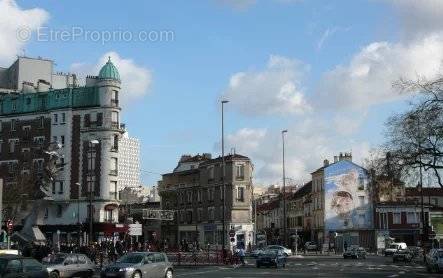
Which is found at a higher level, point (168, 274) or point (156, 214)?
point (156, 214)

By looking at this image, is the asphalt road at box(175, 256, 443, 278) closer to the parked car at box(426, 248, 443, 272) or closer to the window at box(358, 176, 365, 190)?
the parked car at box(426, 248, 443, 272)

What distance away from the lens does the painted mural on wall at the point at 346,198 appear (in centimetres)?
9800

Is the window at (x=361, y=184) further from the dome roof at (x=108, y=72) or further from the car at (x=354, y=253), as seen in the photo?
the dome roof at (x=108, y=72)

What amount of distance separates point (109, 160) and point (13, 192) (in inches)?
890

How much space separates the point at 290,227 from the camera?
123188 millimetres

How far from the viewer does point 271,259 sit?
47.4 meters

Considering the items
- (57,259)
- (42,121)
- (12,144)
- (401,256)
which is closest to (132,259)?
(57,259)

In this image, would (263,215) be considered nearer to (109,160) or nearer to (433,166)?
(109,160)

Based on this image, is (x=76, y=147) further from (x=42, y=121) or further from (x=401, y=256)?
(x=401, y=256)

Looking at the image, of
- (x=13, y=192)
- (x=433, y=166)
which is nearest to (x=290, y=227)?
(x=13, y=192)

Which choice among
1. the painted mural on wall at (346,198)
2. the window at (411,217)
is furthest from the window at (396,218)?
the painted mural on wall at (346,198)

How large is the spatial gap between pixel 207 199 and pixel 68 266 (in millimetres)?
62853

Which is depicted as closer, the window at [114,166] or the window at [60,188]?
the window at [114,166]

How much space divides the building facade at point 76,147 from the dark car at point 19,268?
189 ft
